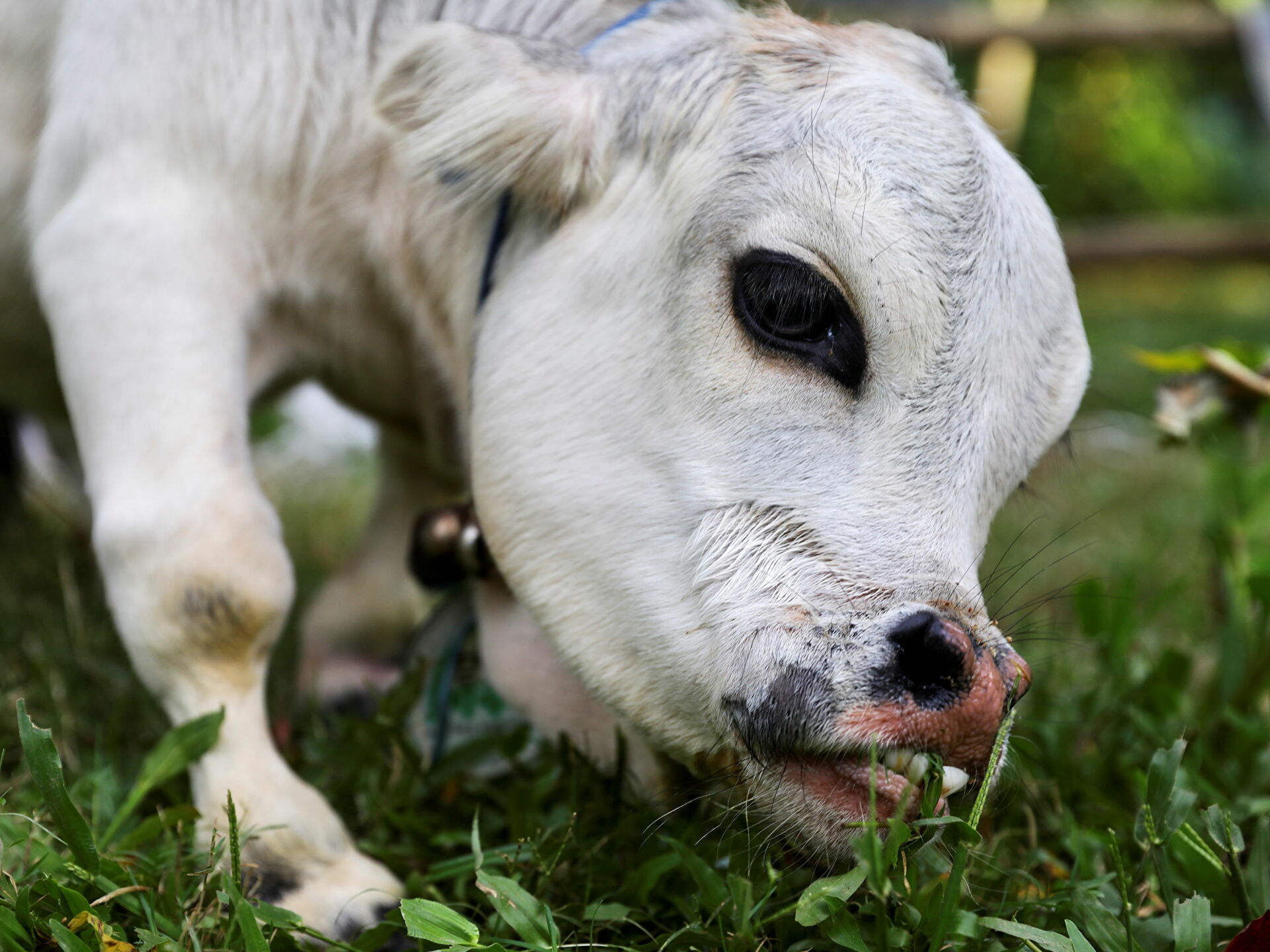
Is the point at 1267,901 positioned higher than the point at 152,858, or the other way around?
the point at 152,858

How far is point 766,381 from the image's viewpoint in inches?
71.2

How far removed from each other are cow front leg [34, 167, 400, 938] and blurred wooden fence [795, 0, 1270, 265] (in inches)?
293

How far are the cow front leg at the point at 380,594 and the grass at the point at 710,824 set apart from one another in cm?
12

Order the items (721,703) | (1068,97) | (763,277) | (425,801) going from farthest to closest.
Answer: (1068,97)
(425,801)
(763,277)
(721,703)

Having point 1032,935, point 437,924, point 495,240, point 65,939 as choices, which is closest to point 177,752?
point 65,939

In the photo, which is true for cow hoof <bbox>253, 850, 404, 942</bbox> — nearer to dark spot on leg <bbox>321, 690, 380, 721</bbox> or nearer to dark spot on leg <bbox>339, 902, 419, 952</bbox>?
dark spot on leg <bbox>339, 902, 419, 952</bbox>

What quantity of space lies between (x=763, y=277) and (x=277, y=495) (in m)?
3.17

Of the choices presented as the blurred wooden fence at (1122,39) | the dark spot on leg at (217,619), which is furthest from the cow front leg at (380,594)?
the blurred wooden fence at (1122,39)

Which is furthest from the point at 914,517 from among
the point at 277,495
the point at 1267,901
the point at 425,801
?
the point at 277,495

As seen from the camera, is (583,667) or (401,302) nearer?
(583,667)

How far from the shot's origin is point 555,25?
242 cm

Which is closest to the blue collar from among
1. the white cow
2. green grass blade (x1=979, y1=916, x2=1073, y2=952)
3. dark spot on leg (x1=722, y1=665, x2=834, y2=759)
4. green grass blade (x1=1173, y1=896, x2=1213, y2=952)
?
the white cow

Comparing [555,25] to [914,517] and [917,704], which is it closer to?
[914,517]

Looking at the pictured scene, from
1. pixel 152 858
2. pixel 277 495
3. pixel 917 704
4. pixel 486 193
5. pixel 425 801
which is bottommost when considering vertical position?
pixel 277 495
